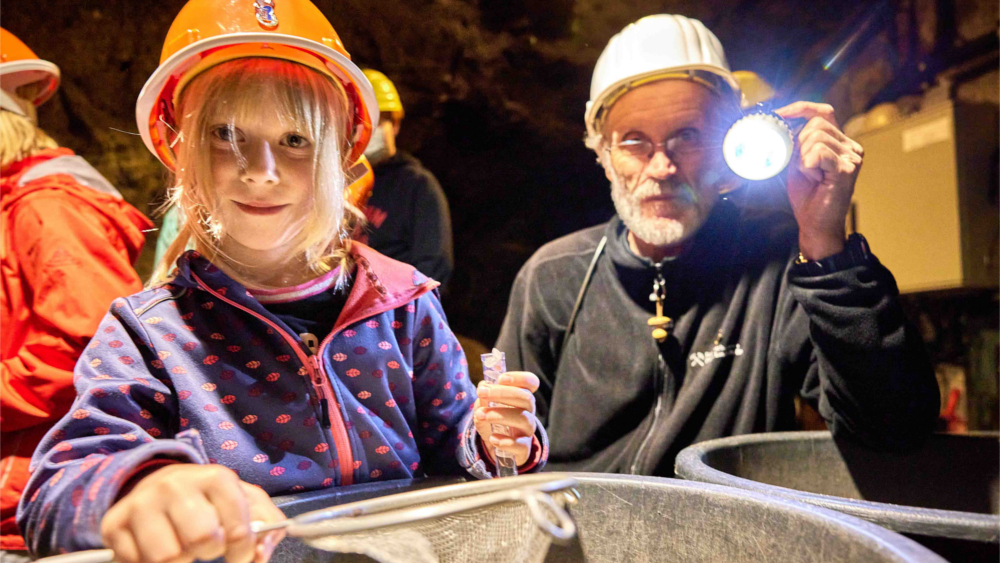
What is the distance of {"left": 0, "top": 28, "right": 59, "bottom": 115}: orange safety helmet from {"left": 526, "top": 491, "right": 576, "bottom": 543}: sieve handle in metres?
1.04

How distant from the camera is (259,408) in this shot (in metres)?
0.79

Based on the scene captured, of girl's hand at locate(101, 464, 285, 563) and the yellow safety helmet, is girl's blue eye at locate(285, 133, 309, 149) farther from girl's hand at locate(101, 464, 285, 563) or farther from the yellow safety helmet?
girl's hand at locate(101, 464, 285, 563)

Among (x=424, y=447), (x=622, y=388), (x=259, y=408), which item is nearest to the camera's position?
(x=259, y=408)

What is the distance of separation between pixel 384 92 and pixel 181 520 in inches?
27.9

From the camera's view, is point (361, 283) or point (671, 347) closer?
point (361, 283)

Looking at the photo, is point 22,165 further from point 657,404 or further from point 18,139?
point 657,404

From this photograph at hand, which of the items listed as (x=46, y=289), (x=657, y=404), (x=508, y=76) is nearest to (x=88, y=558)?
(x=46, y=289)

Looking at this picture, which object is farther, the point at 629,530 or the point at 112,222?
the point at 112,222

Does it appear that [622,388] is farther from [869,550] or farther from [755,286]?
[869,550]

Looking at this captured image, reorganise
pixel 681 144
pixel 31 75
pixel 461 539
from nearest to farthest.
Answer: pixel 461 539 → pixel 31 75 → pixel 681 144

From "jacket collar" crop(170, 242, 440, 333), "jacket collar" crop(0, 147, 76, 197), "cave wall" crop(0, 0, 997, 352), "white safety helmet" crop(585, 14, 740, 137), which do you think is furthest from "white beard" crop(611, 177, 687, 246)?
"jacket collar" crop(0, 147, 76, 197)

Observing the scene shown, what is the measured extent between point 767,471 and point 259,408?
725 mm

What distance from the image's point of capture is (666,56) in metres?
1.32

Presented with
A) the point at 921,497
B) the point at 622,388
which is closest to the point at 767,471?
the point at 921,497
